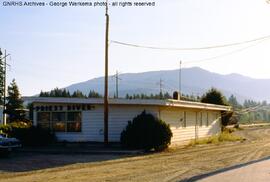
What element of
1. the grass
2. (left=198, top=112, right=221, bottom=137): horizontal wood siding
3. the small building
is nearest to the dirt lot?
the small building

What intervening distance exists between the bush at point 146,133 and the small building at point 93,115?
131cm

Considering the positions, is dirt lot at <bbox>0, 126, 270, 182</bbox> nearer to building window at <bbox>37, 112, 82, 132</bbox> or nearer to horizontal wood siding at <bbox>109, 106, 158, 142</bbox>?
horizontal wood siding at <bbox>109, 106, 158, 142</bbox>

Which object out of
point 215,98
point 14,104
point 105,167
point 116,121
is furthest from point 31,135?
point 14,104

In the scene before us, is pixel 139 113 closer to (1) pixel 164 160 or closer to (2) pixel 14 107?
(1) pixel 164 160

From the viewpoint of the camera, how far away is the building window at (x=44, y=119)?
34.7m

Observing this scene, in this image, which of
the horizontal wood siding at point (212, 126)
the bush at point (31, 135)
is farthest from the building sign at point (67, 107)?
the horizontal wood siding at point (212, 126)

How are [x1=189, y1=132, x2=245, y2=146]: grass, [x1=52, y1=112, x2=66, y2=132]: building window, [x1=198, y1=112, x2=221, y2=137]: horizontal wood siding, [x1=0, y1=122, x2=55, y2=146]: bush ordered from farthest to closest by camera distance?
[x1=198, y1=112, x2=221, y2=137]: horizontal wood siding
[x1=189, y1=132, x2=245, y2=146]: grass
[x1=52, y1=112, x2=66, y2=132]: building window
[x1=0, y1=122, x2=55, y2=146]: bush

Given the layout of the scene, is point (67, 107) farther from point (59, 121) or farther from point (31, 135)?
point (31, 135)

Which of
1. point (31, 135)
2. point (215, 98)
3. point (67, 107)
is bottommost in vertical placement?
point (31, 135)

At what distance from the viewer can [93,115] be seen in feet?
110

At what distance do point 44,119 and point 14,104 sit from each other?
106ft

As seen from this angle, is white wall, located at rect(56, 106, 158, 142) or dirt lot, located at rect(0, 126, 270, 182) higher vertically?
white wall, located at rect(56, 106, 158, 142)

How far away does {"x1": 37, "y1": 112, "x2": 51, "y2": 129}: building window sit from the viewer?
34688 mm

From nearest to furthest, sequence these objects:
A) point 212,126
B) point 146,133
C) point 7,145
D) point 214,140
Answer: point 7,145 < point 146,133 < point 214,140 < point 212,126
